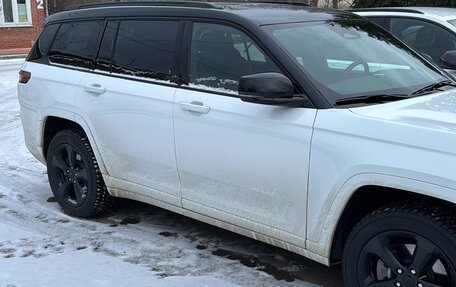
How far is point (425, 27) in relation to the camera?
21.8ft

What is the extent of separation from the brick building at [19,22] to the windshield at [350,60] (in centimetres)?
2403

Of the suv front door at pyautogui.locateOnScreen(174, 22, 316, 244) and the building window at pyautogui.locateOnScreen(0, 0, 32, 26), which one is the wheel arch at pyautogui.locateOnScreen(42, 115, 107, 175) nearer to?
the suv front door at pyautogui.locateOnScreen(174, 22, 316, 244)

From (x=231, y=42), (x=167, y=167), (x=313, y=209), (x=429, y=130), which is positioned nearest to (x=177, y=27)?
(x=231, y=42)

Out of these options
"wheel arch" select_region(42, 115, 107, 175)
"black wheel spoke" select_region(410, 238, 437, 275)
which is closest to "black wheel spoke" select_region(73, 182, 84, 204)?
"wheel arch" select_region(42, 115, 107, 175)

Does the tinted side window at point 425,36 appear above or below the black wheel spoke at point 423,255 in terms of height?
above

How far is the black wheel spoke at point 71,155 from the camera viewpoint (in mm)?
4922

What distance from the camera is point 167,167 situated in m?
4.09

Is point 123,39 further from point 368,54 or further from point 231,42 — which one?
point 368,54

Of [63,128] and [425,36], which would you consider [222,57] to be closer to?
[63,128]

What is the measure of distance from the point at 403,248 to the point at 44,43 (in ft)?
12.3

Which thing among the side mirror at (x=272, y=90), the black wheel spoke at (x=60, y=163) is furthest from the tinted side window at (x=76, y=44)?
the side mirror at (x=272, y=90)

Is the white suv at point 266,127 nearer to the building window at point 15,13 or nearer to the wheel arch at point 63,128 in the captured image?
the wheel arch at point 63,128

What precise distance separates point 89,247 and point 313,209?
1.91 metres

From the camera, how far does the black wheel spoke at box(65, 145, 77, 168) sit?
492 cm
